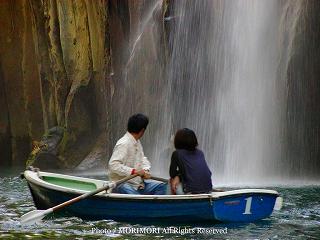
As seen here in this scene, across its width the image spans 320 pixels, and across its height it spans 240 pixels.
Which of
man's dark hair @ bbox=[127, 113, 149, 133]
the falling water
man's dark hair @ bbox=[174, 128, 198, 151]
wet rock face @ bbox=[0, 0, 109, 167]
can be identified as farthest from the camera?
wet rock face @ bbox=[0, 0, 109, 167]

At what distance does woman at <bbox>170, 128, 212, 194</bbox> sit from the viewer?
9.56 metres

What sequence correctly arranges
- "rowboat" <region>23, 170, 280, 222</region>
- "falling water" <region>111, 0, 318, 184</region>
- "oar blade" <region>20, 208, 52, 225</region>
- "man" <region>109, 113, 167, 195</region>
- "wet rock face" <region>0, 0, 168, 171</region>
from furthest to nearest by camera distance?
1. "wet rock face" <region>0, 0, 168, 171</region>
2. "falling water" <region>111, 0, 318, 184</region>
3. "man" <region>109, 113, 167, 195</region>
4. "oar blade" <region>20, 208, 52, 225</region>
5. "rowboat" <region>23, 170, 280, 222</region>

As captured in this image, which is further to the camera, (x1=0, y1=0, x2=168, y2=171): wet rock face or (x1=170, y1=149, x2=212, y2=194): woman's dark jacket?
(x1=0, y1=0, x2=168, y2=171): wet rock face

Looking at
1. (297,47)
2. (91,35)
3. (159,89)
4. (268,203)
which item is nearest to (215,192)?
(268,203)

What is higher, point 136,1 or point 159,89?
point 136,1

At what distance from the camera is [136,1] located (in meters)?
23.9

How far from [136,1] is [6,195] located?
11.3 m

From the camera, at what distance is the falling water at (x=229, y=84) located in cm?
1848

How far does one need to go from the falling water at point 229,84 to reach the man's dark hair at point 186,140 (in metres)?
6.99

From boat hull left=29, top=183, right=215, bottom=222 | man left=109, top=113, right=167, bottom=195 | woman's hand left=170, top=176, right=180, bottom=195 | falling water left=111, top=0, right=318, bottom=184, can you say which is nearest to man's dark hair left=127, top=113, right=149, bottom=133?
man left=109, top=113, right=167, bottom=195

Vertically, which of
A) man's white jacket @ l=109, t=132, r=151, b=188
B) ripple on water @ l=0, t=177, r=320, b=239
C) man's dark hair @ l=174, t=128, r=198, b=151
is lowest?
ripple on water @ l=0, t=177, r=320, b=239

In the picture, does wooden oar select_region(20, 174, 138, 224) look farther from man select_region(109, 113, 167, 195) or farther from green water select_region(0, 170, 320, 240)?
man select_region(109, 113, 167, 195)

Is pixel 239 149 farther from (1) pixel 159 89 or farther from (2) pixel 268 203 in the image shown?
(2) pixel 268 203

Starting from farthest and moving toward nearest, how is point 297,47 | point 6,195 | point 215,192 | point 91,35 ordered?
point 91,35 < point 297,47 < point 6,195 < point 215,192
